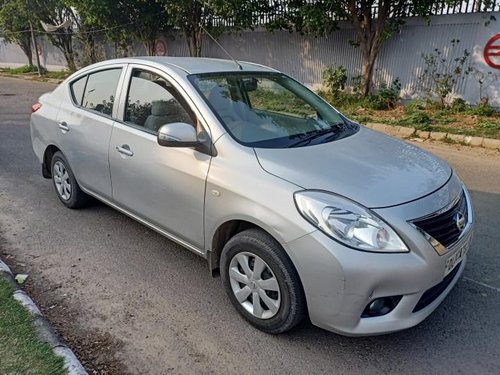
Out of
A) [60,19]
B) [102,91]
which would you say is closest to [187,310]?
[102,91]

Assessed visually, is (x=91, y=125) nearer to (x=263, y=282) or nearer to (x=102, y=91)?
(x=102, y=91)

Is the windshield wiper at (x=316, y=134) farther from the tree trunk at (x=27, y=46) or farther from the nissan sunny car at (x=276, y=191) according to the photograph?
the tree trunk at (x=27, y=46)

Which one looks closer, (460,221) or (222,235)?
(460,221)

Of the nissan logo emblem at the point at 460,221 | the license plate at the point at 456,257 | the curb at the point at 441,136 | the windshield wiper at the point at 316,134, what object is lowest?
the curb at the point at 441,136

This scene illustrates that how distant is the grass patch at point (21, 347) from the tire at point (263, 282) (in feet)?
3.57

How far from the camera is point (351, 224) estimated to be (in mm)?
2186

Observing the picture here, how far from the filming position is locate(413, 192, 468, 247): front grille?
7.43 feet

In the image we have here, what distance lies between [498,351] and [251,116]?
220cm

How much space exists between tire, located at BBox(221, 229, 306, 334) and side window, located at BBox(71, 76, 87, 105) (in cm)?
248

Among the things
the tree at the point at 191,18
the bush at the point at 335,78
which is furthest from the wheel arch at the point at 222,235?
the tree at the point at 191,18

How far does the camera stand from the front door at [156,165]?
2846mm

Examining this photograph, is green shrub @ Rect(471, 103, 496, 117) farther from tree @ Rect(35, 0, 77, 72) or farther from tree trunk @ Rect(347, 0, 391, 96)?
tree @ Rect(35, 0, 77, 72)

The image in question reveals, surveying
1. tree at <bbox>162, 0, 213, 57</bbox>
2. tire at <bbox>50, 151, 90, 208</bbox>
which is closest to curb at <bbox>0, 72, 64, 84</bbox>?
tree at <bbox>162, 0, 213, 57</bbox>

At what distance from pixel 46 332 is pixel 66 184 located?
2.26m
